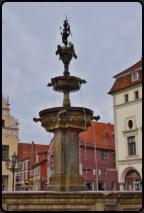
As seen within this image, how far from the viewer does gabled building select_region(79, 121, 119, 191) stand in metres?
43.0

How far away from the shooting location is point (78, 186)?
1022 cm

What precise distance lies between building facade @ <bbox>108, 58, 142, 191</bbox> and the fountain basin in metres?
22.6

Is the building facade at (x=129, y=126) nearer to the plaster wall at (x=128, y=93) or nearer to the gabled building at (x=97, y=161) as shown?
the plaster wall at (x=128, y=93)

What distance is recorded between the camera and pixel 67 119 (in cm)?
1051

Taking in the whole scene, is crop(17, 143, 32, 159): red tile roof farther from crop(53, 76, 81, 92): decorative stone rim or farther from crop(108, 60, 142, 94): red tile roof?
crop(53, 76, 81, 92): decorative stone rim

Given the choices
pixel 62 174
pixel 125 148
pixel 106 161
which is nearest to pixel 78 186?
pixel 62 174

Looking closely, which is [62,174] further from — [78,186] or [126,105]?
[126,105]

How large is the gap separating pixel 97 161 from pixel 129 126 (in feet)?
40.9

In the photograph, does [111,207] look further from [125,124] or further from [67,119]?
[125,124]

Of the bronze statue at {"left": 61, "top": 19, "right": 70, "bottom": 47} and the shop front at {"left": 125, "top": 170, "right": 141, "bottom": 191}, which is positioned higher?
the bronze statue at {"left": 61, "top": 19, "right": 70, "bottom": 47}

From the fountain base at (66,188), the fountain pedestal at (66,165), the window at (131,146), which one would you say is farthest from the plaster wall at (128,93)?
the fountain base at (66,188)

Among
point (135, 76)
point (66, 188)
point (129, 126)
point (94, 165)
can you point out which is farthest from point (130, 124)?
point (66, 188)

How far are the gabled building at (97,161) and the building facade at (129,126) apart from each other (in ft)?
27.5

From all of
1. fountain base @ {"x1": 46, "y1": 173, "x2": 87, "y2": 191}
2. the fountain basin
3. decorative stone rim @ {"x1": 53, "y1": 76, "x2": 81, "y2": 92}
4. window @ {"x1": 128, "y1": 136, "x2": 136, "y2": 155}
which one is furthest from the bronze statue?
window @ {"x1": 128, "y1": 136, "x2": 136, "y2": 155}
